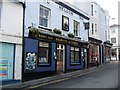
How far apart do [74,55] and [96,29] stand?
12097 millimetres

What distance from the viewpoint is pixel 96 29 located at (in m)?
36.6

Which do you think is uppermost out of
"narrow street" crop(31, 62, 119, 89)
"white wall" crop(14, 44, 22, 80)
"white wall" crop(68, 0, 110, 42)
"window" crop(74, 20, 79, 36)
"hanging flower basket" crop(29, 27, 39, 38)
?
"white wall" crop(68, 0, 110, 42)

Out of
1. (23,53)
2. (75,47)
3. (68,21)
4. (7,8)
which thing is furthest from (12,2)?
(75,47)

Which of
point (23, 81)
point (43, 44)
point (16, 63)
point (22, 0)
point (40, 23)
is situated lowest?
point (23, 81)

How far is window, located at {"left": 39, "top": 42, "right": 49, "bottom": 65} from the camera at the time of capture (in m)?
18.8

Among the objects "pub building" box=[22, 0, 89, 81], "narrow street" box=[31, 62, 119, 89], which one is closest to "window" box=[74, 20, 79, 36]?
"pub building" box=[22, 0, 89, 81]

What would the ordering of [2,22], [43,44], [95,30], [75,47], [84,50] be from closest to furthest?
[2,22]
[43,44]
[75,47]
[84,50]
[95,30]

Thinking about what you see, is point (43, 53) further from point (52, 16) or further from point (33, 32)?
point (52, 16)

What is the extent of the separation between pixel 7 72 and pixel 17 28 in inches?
116

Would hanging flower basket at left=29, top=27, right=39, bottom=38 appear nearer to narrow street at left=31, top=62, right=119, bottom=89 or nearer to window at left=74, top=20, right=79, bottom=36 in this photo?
narrow street at left=31, top=62, right=119, bottom=89

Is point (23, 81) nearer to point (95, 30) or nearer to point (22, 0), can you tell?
point (22, 0)

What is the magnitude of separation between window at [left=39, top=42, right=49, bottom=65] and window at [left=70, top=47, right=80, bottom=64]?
5.45 meters

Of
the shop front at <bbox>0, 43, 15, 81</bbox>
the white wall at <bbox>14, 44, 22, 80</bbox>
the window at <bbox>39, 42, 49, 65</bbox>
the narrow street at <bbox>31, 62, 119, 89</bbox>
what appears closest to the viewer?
the narrow street at <bbox>31, 62, 119, 89</bbox>

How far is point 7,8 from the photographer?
15.1 m
